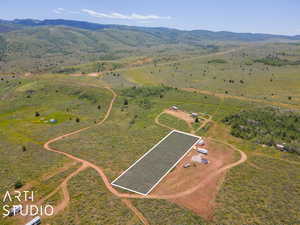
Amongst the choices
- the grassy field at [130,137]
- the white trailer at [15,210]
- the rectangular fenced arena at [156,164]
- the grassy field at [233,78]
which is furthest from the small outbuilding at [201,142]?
the grassy field at [233,78]

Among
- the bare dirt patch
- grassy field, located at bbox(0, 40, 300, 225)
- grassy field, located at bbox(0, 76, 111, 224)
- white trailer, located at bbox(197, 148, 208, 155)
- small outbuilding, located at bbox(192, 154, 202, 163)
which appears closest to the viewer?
grassy field, located at bbox(0, 40, 300, 225)

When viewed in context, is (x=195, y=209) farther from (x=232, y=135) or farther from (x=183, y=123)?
(x=183, y=123)

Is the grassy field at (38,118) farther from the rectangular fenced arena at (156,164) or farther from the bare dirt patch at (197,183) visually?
the bare dirt patch at (197,183)

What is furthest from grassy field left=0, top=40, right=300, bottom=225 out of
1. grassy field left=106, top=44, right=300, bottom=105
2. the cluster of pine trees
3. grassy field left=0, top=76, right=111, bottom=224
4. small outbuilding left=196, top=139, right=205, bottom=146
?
small outbuilding left=196, top=139, right=205, bottom=146

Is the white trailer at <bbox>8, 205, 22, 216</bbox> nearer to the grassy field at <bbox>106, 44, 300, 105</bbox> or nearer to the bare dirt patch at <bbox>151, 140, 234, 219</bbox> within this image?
the bare dirt patch at <bbox>151, 140, 234, 219</bbox>

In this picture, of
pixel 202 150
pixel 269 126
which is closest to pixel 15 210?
pixel 202 150

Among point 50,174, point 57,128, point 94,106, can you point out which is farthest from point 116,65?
point 50,174

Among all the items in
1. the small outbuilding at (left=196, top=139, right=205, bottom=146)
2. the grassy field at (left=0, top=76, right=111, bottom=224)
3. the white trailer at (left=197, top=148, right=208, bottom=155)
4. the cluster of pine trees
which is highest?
the cluster of pine trees
